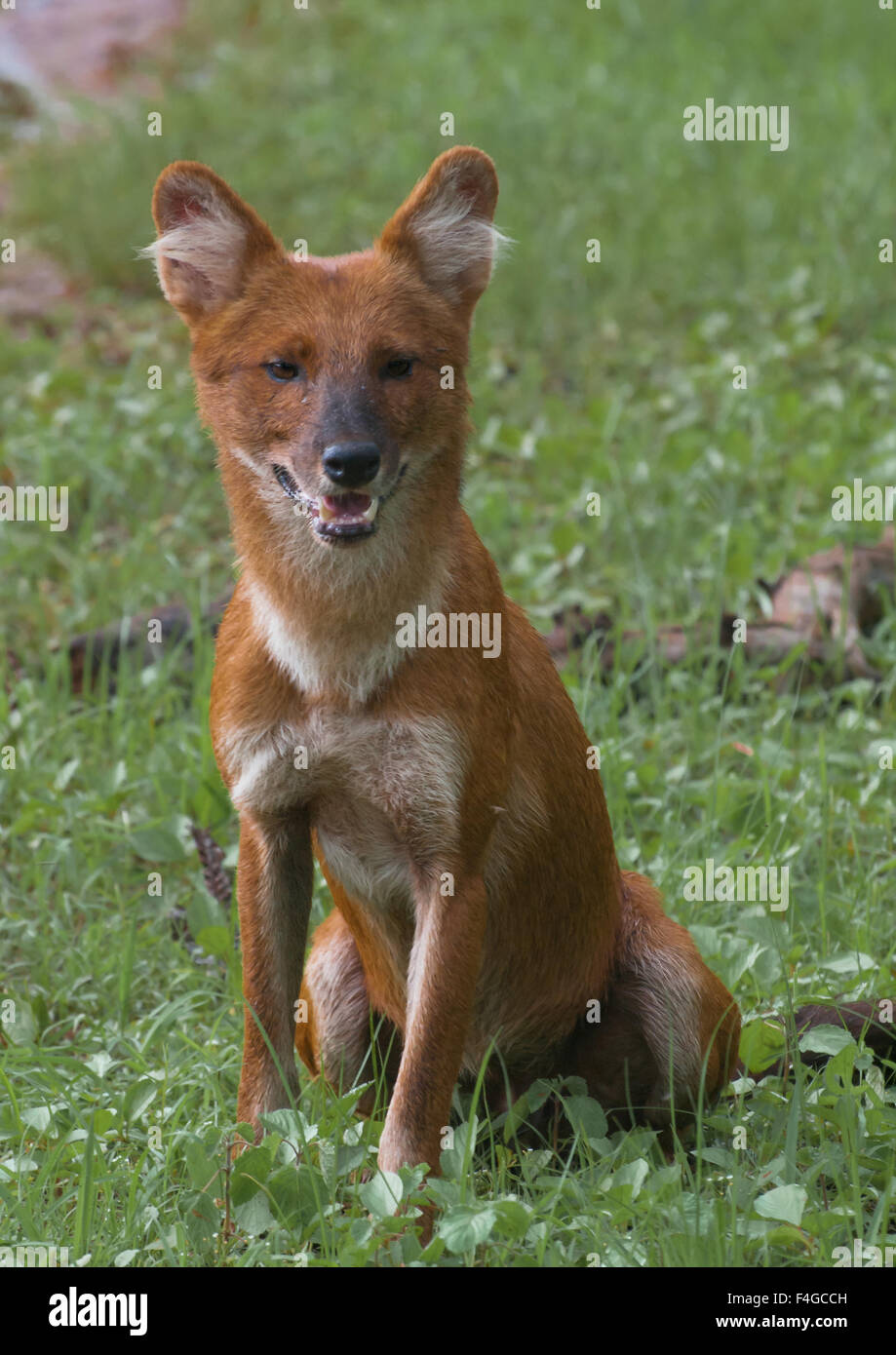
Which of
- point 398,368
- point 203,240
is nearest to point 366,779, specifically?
point 398,368

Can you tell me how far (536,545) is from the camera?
651cm

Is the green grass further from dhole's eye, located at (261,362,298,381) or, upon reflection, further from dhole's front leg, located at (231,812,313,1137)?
dhole's eye, located at (261,362,298,381)

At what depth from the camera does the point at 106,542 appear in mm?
6840

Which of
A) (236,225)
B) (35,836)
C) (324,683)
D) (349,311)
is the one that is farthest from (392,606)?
(35,836)

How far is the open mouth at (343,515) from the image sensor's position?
125 inches

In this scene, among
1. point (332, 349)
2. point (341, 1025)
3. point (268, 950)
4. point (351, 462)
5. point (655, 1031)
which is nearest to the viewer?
point (351, 462)

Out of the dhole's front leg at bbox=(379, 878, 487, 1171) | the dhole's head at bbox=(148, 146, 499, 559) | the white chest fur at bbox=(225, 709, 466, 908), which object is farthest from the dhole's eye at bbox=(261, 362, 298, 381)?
the dhole's front leg at bbox=(379, 878, 487, 1171)

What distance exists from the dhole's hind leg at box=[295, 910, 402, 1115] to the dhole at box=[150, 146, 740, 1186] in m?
0.23

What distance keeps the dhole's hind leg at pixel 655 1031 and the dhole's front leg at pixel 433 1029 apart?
531mm

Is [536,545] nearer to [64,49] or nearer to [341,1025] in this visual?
[341,1025]

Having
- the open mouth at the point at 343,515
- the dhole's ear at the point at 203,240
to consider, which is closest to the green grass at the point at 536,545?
the open mouth at the point at 343,515

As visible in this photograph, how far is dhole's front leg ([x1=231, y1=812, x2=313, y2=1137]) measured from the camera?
3555 millimetres

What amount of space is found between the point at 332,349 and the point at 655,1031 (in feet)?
5.57

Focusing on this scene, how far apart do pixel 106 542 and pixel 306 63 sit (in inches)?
215
